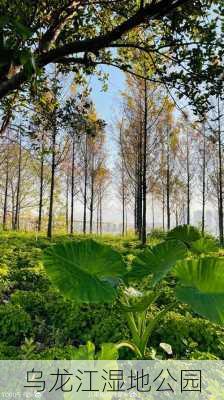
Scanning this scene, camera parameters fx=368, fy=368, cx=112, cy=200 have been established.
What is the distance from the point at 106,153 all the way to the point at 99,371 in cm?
1795

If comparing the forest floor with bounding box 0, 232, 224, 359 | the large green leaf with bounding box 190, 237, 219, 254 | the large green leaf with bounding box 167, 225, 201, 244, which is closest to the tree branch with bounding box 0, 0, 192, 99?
the large green leaf with bounding box 167, 225, 201, 244

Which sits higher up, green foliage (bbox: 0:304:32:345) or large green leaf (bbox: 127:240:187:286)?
large green leaf (bbox: 127:240:187:286)

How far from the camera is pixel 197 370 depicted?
2910 millimetres

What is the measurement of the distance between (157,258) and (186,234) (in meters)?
1.25

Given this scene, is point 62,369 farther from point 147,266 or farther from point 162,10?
point 162,10

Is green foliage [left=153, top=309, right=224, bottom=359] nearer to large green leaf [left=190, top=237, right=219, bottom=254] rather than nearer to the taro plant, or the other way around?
the taro plant

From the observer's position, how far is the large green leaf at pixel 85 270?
260cm

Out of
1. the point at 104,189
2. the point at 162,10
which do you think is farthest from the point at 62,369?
the point at 104,189

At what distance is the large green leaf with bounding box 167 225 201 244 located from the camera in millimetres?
4316

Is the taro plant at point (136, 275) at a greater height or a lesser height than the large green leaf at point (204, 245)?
lesser

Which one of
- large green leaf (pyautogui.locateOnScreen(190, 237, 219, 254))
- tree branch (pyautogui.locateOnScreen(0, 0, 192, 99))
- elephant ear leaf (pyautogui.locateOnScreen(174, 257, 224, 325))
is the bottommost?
elephant ear leaf (pyautogui.locateOnScreen(174, 257, 224, 325))

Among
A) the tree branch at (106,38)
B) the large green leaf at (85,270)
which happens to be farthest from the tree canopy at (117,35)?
the large green leaf at (85,270)

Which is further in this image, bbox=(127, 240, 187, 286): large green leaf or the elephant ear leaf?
bbox=(127, 240, 187, 286): large green leaf

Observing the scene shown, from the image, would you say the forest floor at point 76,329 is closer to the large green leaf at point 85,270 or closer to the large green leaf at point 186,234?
the large green leaf at point 85,270
